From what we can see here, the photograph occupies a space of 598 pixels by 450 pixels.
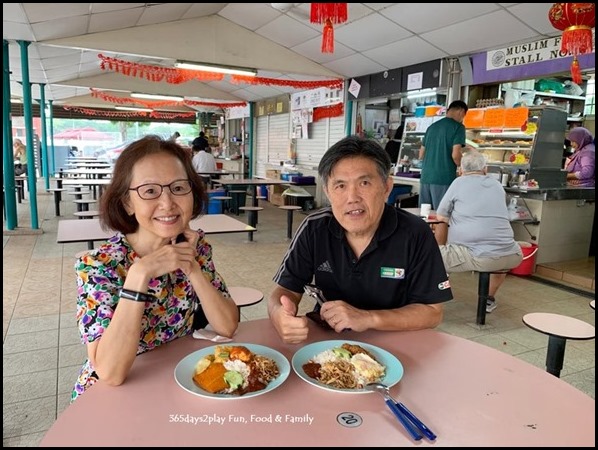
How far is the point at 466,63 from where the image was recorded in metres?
6.55

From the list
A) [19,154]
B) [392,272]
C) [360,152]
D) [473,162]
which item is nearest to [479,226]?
[473,162]

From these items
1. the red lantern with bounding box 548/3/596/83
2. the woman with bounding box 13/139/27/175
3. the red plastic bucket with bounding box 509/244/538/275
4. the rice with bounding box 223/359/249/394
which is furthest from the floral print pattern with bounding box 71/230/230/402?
the woman with bounding box 13/139/27/175

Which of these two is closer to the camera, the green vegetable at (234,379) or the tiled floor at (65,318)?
the green vegetable at (234,379)

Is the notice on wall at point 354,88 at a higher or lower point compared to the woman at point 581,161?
higher

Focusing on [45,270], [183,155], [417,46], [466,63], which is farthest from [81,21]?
[183,155]

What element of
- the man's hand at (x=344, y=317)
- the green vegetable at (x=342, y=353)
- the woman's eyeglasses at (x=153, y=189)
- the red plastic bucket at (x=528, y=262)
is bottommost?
the red plastic bucket at (x=528, y=262)

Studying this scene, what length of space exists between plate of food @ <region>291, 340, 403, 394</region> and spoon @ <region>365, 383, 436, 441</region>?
0.07 ft

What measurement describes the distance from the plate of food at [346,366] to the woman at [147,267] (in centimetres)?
34

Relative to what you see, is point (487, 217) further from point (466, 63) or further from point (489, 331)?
point (466, 63)

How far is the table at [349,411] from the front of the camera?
95 centimetres

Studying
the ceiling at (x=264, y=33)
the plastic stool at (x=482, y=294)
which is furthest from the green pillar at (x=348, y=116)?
the plastic stool at (x=482, y=294)

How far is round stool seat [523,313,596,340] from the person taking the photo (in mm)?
2193

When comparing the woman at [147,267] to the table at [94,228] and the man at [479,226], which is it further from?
the man at [479,226]

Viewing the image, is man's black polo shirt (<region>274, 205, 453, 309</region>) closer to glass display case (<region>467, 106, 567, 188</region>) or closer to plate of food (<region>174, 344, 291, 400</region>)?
plate of food (<region>174, 344, 291, 400</region>)
